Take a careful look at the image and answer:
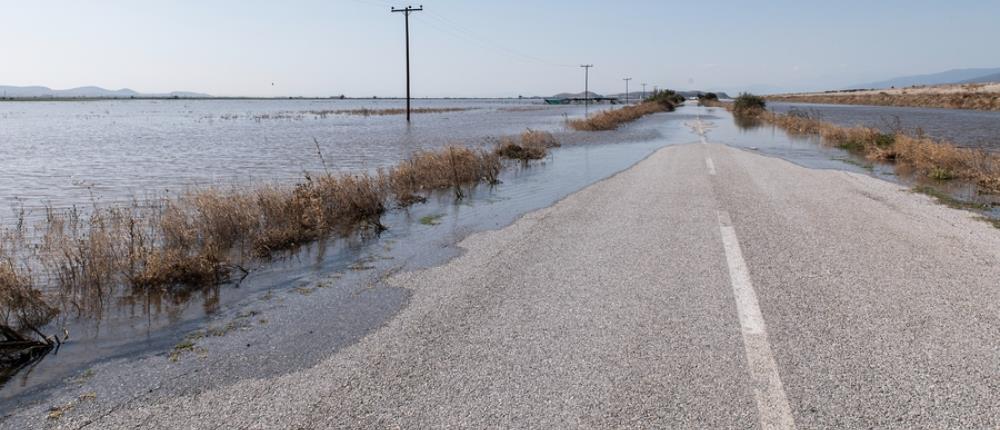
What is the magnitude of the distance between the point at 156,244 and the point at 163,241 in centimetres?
11

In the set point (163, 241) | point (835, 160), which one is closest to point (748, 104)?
point (835, 160)

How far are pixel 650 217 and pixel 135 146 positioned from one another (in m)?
27.3

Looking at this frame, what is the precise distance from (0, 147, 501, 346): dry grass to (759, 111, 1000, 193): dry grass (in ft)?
44.3

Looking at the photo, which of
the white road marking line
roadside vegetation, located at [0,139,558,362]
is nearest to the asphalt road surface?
the white road marking line

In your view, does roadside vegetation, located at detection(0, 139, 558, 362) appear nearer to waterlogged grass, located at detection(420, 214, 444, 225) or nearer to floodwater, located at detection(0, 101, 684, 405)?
floodwater, located at detection(0, 101, 684, 405)

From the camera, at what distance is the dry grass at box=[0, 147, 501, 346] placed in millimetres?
6426

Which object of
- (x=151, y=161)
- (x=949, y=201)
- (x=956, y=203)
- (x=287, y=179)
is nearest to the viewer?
(x=956, y=203)

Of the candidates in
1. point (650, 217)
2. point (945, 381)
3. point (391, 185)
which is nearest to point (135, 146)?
point (391, 185)

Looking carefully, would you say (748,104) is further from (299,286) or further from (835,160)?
(299,286)

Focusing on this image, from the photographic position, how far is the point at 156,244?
343 inches

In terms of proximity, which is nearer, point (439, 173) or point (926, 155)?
point (439, 173)

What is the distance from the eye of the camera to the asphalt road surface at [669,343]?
3723 mm

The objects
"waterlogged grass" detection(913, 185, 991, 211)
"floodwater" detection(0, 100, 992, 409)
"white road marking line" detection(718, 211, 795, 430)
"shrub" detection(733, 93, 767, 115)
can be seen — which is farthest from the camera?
"shrub" detection(733, 93, 767, 115)

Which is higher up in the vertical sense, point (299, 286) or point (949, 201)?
point (949, 201)
